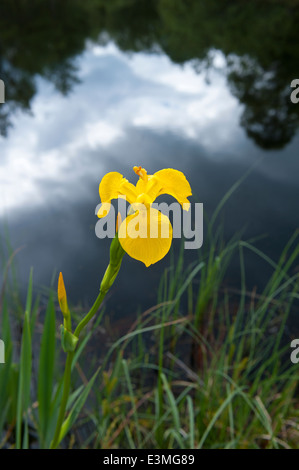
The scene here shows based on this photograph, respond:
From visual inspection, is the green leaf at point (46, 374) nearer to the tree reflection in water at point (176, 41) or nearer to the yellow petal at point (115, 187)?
the yellow petal at point (115, 187)

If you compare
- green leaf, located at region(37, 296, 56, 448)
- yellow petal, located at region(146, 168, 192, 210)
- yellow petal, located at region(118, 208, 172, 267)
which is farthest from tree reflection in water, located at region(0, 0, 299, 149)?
yellow petal, located at region(118, 208, 172, 267)

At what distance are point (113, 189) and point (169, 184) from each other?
12 cm

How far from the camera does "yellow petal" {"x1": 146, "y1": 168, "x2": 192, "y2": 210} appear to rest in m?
0.82

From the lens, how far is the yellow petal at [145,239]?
0.72m

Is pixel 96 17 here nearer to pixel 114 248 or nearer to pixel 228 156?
pixel 228 156

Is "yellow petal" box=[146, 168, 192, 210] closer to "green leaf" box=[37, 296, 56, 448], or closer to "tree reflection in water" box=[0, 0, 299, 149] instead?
"green leaf" box=[37, 296, 56, 448]

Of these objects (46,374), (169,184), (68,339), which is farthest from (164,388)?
(169,184)

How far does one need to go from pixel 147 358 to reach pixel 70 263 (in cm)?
151

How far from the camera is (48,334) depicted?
131cm

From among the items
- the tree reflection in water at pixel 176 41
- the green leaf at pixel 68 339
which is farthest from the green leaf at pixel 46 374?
the tree reflection in water at pixel 176 41

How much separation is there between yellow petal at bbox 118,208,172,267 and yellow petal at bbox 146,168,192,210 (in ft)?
0.33

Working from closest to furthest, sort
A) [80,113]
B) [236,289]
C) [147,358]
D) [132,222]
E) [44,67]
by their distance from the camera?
[132,222], [147,358], [236,289], [80,113], [44,67]

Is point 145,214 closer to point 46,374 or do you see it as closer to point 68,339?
Result: point 68,339
